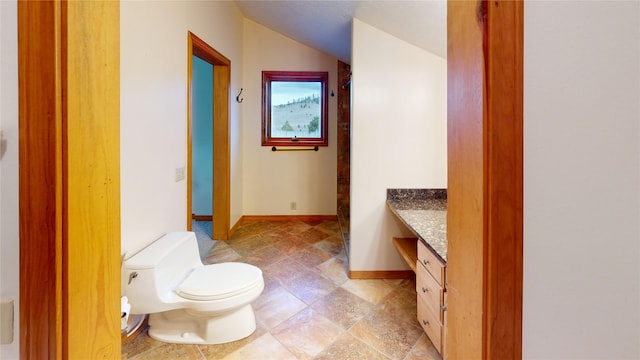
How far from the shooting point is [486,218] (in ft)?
1.56

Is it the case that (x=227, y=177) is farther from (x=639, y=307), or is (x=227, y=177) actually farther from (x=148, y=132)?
(x=639, y=307)

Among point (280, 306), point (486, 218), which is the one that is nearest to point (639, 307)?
point (486, 218)

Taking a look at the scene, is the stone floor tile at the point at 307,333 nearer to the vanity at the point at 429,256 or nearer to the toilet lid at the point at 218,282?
the toilet lid at the point at 218,282

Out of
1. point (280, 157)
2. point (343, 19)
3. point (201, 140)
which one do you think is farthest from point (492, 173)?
point (201, 140)

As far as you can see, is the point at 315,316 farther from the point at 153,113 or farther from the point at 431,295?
the point at 153,113

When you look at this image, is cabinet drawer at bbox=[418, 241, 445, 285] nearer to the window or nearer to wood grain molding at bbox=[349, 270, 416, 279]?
wood grain molding at bbox=[349, 270, 416, 279]

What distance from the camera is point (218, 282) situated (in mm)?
1732

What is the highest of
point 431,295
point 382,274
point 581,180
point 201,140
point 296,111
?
point 296,111

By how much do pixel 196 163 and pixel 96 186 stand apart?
3.86m

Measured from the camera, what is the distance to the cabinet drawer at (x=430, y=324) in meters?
1.57

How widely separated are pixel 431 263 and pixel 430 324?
1.27 ft

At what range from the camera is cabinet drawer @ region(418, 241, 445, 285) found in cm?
151

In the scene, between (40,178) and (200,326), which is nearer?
(40,178)

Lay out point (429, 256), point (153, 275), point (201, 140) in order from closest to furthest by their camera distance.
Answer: point (153, 275), point (429, 256), point (201, 140)
